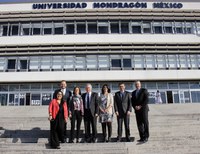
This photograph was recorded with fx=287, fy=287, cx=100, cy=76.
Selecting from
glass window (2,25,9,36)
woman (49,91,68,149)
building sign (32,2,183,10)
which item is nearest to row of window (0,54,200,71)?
glass window (2,25,9,36)

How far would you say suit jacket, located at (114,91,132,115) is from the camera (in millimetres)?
8055

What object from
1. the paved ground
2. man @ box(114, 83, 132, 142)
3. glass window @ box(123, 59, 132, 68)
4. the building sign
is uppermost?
the building sign

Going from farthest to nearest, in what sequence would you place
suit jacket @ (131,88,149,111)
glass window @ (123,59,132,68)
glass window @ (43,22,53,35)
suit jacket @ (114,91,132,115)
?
glass window @ (43,22,53,35) → glass window @ (123,59,132,68) → suit jacket @ (114,91,132,115) → suit jacket @ (131,88,149,111)

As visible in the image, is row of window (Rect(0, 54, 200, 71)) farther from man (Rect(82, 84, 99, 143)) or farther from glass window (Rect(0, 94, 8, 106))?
man (Rect(82, 84, 99, 143))

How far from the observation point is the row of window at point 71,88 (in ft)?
98.5

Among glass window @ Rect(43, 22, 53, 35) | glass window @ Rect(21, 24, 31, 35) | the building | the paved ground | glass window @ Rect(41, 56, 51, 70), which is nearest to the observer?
the paved ground

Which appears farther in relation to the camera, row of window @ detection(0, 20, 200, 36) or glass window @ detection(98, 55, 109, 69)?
row of window @ detection(0, 20, 200, 36)

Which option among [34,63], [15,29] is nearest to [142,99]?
[34,63]

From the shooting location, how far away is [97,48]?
30266 millimetres

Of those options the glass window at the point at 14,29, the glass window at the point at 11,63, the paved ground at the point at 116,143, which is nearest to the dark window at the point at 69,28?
the glass window at the point at 14,29

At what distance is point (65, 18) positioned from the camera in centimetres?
3120

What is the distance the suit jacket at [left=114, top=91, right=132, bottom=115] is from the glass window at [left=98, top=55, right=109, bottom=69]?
867 inches

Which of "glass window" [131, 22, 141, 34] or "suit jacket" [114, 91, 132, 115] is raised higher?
"glass window" [131, 22, 141, 34]

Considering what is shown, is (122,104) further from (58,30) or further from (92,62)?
(58,30)
